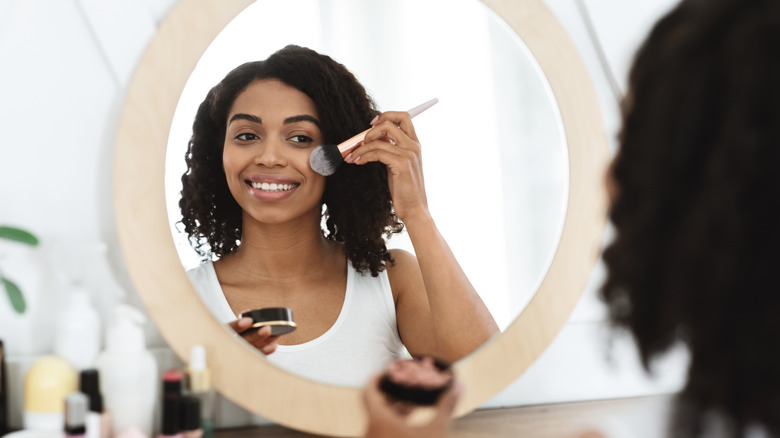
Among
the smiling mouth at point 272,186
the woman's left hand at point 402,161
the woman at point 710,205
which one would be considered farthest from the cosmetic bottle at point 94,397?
the woman at point 710,205

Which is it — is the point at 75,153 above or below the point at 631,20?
below

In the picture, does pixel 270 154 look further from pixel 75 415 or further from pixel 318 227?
pixel 75 415

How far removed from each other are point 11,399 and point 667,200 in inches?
26.6

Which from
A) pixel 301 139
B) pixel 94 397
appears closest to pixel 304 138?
pixel 301 139

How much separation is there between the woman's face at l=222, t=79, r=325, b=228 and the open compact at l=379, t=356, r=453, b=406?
0.28 m

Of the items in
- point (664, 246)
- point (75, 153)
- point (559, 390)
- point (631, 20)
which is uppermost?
point (631, 20)

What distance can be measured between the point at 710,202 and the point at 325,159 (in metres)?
0.42

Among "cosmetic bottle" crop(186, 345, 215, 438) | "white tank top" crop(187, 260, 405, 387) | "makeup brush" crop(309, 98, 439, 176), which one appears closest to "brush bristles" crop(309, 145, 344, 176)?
"makeup brush" crop(309, 98, 439, 176)

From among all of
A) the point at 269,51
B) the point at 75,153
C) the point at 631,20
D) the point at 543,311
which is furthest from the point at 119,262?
the point at 631,20

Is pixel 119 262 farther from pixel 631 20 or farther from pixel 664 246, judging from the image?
pixel 631 20

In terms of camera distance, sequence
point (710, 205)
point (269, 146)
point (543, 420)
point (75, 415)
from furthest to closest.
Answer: point (543, 420) < point (269, 146) < point (75, 415) < point (710, 205)

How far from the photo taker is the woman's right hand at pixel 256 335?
2.51 ft

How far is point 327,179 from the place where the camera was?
77cm

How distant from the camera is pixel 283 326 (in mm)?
771
